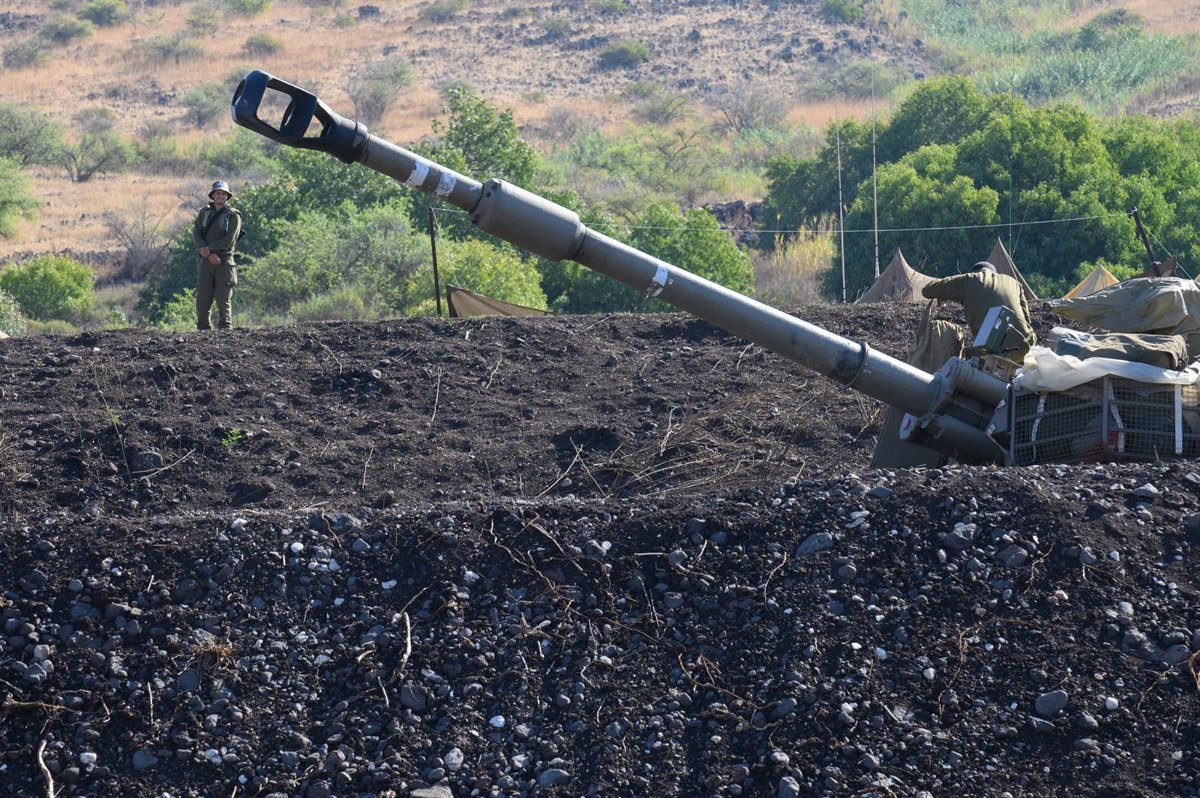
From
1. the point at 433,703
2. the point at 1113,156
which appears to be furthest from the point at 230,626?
the point at 1113,156

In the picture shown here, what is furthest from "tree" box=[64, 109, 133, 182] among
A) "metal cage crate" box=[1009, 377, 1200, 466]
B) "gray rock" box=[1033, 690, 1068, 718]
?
"gray rock" box=[1033, 690, 1068, 718]

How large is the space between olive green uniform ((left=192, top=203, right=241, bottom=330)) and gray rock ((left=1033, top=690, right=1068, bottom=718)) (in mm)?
8964

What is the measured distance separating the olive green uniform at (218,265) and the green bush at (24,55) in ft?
133

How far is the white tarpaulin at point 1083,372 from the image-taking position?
7.46 meters

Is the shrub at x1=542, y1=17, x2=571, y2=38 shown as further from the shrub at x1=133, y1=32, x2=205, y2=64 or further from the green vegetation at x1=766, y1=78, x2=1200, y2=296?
the green vegetation at x1=766, y1=78, x2=1200, y2=296

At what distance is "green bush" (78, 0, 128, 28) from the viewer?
54.2 meters

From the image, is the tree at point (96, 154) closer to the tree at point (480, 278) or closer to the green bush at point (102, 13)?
the green bush at point (102, 13)

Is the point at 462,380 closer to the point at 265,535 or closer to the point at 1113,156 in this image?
the point at 265,535

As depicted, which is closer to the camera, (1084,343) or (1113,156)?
(1084,343)

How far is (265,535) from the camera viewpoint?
702 cm

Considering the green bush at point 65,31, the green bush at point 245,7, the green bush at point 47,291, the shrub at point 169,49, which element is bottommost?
the green bush at point 65,31

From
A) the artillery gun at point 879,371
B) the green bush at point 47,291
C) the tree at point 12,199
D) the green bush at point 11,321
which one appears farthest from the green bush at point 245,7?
the artillery gun at point 879,371

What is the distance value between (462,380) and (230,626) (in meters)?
5.18

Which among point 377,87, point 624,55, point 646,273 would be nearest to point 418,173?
point 646,273
